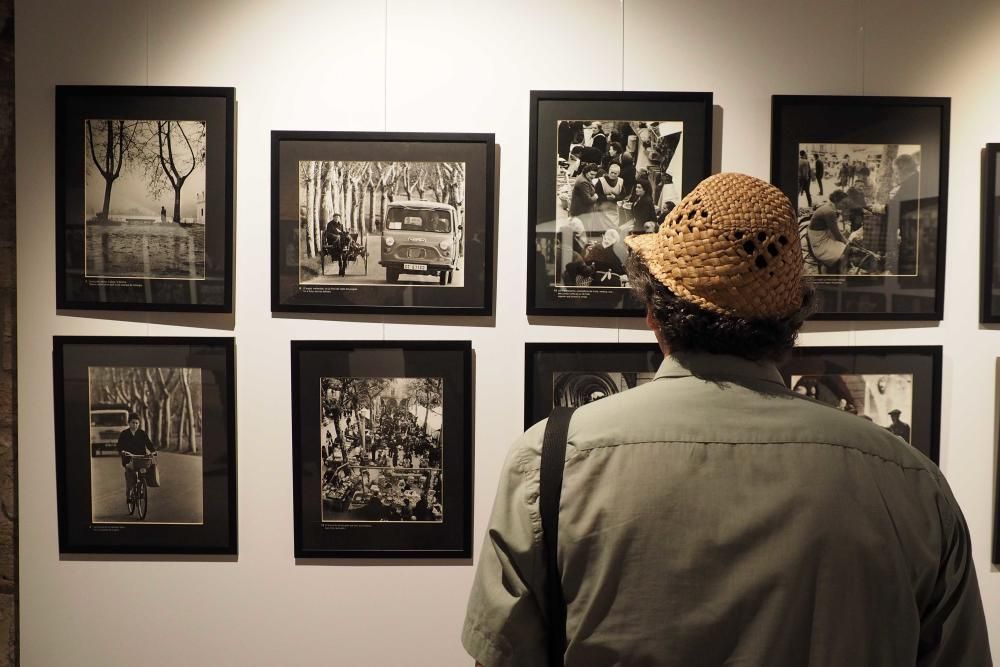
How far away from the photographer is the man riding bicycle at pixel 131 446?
1951mm

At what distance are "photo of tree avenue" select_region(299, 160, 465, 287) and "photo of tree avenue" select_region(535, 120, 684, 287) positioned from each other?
0.81 feet

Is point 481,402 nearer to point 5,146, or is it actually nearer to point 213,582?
point 213,582

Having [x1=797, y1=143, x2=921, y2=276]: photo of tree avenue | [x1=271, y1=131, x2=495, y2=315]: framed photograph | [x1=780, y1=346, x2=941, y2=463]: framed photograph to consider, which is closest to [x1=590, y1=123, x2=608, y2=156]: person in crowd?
[x1=271, y1=131, x2=495, y2=315]: framed photograph

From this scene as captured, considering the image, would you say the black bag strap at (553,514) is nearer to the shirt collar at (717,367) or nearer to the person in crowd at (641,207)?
the shirt collar at (717,367)

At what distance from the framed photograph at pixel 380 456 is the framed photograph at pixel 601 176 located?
0.38 metres

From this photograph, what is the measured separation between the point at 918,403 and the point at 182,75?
7.03 ft

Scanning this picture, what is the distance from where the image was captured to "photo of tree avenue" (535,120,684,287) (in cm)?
188

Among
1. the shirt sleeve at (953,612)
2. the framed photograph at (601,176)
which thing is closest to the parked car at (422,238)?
the framed photograph at (601,176)

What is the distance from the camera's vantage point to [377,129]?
6.22ft

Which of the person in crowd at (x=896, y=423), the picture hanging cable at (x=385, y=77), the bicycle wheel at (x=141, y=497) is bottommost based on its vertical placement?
the bicycle wheel at (x=141, y=497)

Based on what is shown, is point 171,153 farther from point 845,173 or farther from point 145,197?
point 845,173

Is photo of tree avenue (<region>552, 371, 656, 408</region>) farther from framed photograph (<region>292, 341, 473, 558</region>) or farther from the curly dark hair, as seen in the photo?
the curly dark hair

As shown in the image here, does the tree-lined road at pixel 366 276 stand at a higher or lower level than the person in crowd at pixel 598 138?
lower

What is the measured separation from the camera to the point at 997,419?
1.98 metres
